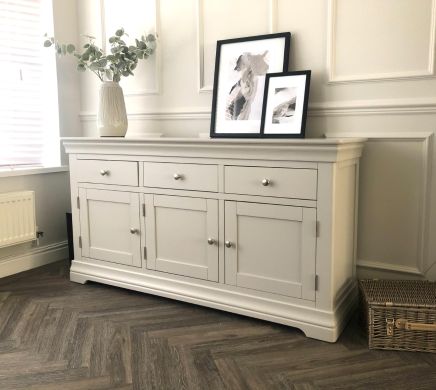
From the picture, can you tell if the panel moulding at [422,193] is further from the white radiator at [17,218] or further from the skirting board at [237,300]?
the white radiator at [17,218]

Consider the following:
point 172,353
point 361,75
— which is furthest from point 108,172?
point 361,75

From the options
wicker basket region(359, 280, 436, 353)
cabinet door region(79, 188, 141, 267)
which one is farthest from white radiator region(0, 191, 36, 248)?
wicker basket region(359, 280, 436, 353)

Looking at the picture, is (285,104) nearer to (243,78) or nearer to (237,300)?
(243,78)

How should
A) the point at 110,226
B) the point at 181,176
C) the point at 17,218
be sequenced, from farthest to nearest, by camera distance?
1. the point at 17,218
2. the point at 110,226
3. the point at 181,176

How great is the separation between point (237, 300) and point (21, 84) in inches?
80.6

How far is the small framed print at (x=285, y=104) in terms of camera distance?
232 cm

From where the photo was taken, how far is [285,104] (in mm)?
2369

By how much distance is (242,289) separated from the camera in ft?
7.42

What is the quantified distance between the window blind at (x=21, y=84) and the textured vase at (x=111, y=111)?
66 centimetres

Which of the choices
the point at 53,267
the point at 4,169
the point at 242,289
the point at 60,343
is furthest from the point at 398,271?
the point at 4,169

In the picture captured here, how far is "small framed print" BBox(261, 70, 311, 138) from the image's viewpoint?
2324 mm

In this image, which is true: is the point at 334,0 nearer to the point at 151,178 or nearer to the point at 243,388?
the point at 151,178

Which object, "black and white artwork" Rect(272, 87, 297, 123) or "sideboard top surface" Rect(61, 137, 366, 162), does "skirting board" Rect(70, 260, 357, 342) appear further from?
"black and white artwork" Rect(272, 87, 297, 123)

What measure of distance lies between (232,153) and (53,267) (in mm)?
1674
